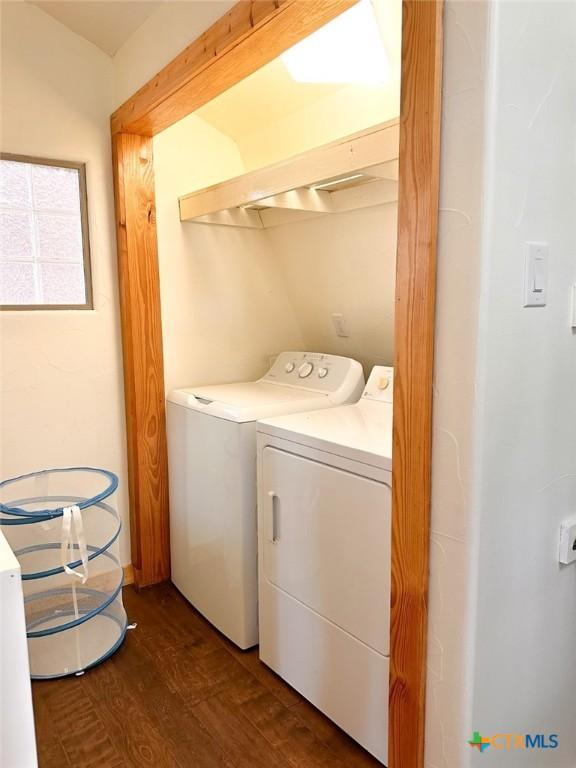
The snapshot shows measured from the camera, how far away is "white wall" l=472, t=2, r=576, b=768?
107 centimetres

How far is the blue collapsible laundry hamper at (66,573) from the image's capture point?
6.89ft

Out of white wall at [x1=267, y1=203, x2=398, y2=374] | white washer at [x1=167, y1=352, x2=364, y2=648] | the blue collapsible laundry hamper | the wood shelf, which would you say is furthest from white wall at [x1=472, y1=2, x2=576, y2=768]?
the blue collapsible laundry hamper

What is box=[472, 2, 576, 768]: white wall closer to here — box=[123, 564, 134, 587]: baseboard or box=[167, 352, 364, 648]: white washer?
box=[167, 352, 364, 648]: white washer

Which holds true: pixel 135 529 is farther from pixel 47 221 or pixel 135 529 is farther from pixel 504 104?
pixel 504 104

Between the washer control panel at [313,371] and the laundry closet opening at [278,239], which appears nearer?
the laundry closet opening at [278,239]

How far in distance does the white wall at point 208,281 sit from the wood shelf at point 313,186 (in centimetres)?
10

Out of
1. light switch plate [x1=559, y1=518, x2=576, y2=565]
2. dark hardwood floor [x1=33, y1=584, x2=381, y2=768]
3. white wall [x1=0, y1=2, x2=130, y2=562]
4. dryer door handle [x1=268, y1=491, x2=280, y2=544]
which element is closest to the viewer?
light switch plate [x1=559, y1=518, x2=576, y2=565]

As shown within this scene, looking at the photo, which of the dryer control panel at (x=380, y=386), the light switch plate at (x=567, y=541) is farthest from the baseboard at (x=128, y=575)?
the light switch plate at (x=567, y=541)

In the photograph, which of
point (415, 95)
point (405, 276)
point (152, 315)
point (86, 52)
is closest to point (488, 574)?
point (405, 276)

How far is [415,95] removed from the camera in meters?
1.09

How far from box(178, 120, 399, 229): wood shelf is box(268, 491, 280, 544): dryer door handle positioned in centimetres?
106

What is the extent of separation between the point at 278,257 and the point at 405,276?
5.72 feet

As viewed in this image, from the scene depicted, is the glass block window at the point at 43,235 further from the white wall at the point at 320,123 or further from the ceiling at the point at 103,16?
the white wall at the point at 320,123

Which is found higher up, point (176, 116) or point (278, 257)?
point (176, 116)
